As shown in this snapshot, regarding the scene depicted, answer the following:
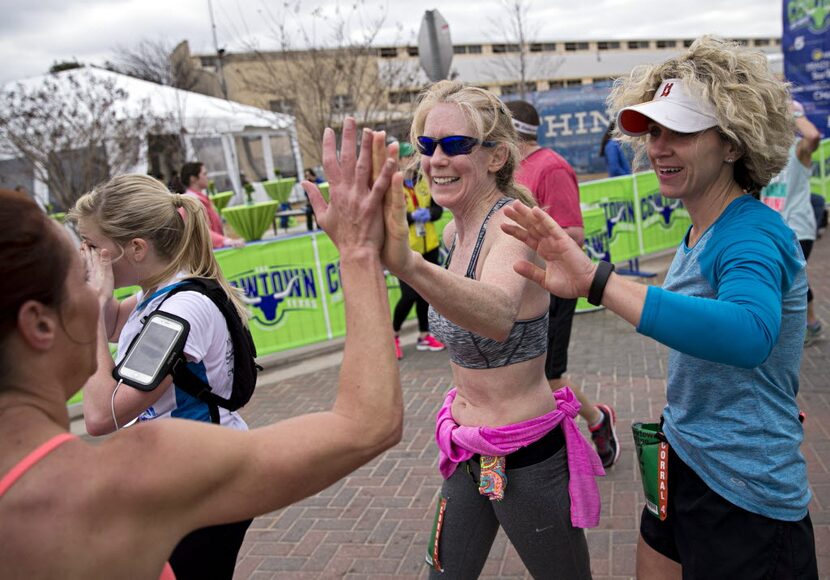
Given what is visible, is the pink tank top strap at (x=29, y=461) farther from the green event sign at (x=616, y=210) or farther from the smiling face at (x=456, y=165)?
the green event sign at (x=616, y=210)

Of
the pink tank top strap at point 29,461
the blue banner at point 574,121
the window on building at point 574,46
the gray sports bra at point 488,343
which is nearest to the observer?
the pink tank top strap at point 29,461

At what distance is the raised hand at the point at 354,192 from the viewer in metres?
1.23

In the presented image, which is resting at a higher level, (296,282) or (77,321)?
(77,321)

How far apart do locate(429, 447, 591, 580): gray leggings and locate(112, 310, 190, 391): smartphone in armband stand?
1036mm

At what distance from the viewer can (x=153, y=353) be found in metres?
2.05

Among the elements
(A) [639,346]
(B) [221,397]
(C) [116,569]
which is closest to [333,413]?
(C) [116,569]

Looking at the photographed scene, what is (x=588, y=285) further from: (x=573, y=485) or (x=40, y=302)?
(x=40, y=302)

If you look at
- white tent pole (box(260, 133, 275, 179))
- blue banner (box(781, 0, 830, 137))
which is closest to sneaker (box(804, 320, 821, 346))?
blue banner (box(781, 0, 830, 137))

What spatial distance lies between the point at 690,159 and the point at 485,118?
81 centimetres

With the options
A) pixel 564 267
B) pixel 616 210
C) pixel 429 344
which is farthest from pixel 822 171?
pixel 564 267

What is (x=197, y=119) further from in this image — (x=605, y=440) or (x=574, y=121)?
(x=605, y=440)

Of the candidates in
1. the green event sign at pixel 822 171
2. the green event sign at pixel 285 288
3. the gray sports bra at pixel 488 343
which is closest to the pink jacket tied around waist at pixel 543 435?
the gray sports bra at pixel 488 343

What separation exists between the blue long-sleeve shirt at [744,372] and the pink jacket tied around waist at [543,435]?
0.38 meters

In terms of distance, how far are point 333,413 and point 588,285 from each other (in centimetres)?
73
